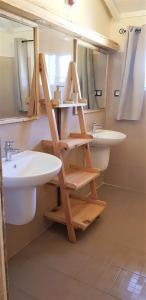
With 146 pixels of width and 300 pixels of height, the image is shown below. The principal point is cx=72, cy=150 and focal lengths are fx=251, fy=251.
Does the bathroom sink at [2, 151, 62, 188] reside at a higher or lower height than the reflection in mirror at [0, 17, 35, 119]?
lower

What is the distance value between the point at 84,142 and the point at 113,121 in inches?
44.9

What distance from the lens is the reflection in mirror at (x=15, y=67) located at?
5.53 ft

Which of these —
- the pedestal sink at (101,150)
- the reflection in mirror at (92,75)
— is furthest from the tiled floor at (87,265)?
the reflection in mirror at (92,75)

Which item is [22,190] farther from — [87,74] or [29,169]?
[87,74]

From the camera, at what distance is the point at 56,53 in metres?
2.18

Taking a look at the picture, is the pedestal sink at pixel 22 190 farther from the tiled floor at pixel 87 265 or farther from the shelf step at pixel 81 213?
the shelf step at pixel 81 213

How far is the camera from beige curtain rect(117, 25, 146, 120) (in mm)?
2811

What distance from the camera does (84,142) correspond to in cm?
225

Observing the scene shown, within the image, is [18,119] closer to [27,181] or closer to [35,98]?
[35,98]

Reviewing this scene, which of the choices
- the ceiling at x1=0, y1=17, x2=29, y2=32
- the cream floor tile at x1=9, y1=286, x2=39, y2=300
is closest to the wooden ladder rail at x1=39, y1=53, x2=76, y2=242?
the ceiling at x1=0, y1=17, x2=29, y2=32

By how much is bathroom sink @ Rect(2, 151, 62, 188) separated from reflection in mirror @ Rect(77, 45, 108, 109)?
1.21 meters

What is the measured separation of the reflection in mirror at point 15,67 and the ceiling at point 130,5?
1431mm

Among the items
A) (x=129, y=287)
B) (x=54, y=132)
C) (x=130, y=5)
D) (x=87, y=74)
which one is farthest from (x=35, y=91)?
(x=130, y=5)

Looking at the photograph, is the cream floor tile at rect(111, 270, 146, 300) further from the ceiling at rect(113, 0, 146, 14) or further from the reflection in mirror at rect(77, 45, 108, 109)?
the ceiling at rect(113, 0, 146, 14)
